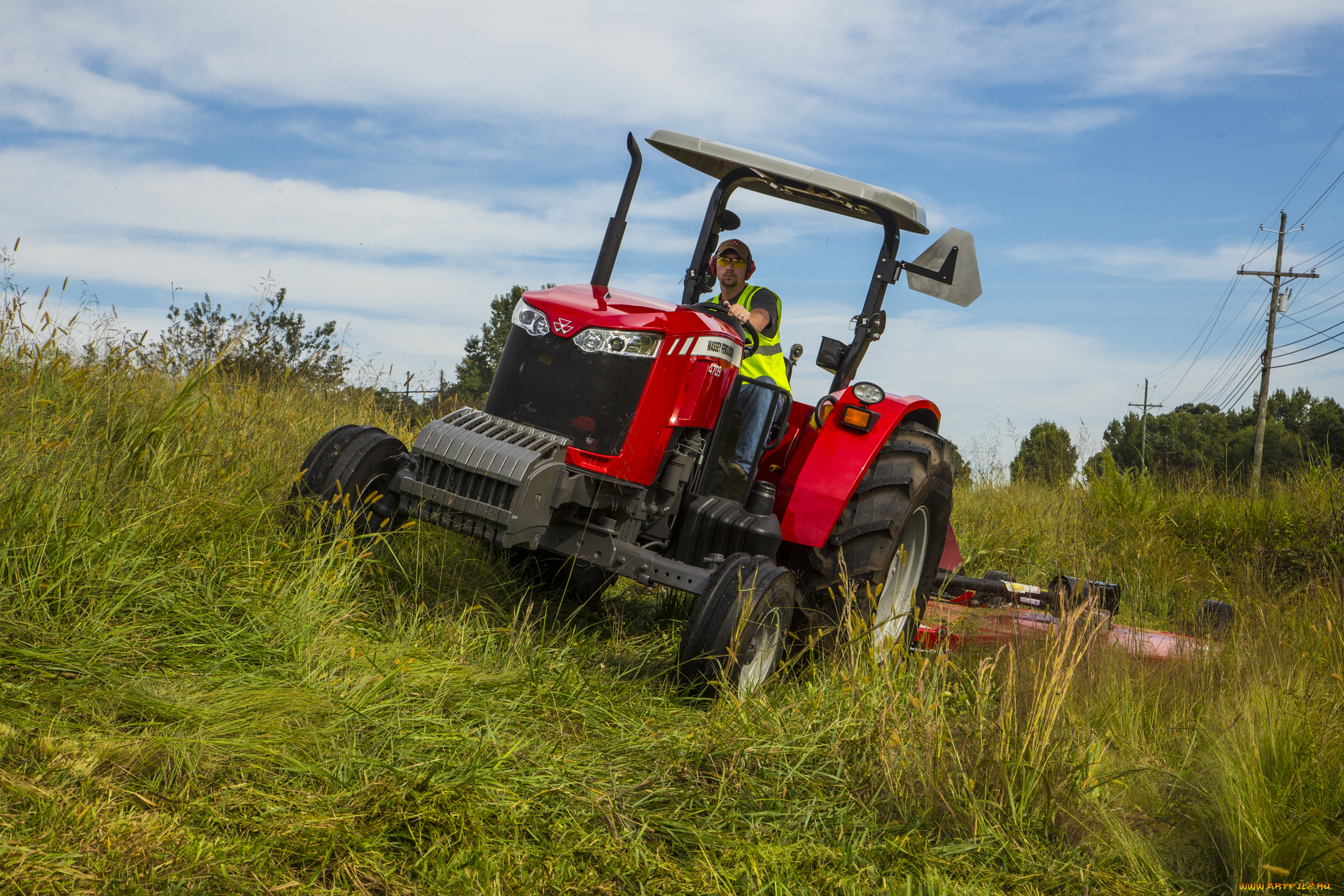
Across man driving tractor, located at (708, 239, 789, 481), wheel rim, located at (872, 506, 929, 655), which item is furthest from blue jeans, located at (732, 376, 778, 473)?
wheel rim, located at (872, 506, 929, 655)

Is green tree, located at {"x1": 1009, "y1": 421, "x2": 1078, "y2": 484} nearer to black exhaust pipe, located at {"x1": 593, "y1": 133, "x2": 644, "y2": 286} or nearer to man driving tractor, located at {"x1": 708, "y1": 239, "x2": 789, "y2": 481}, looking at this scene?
man driving tractor, located at {"x1": 708, "y1": 239, "x2": 789, "y2": 481}

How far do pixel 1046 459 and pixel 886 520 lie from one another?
25.4 ft

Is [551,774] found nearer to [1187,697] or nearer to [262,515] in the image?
[262,515]

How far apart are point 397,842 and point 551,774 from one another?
0.50 m

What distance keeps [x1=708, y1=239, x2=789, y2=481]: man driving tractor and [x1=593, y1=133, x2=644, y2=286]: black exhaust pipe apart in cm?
70

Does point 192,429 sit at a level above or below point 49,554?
above

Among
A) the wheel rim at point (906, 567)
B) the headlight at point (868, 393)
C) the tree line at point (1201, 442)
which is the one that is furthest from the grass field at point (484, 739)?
the tree line at point (1201, 442)

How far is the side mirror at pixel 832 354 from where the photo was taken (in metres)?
5.06

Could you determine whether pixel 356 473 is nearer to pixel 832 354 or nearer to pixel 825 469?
pixel 825 469

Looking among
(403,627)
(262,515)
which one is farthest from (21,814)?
(262,515)

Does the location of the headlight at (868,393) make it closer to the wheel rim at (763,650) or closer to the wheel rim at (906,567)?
the wheel rim at (906,567)

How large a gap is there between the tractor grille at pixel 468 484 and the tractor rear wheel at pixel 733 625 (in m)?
0.79

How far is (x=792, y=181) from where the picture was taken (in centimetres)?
491

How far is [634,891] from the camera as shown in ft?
7.45
